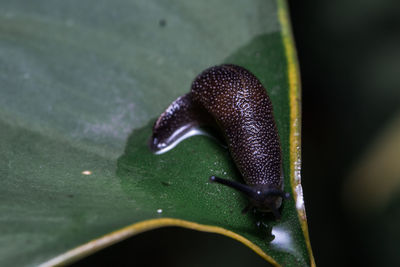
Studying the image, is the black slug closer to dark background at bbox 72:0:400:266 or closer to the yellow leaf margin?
the yellow leaf margin

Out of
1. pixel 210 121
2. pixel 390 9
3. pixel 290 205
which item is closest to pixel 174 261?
pixel 210 121

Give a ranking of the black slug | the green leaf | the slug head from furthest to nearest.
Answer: the black slug → the slug head → the green leaf

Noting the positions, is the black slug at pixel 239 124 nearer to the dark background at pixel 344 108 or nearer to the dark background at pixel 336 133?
the dark background at pixel 336 133

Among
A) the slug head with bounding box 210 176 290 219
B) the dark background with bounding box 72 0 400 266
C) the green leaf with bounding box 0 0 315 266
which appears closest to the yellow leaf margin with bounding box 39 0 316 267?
the green leaf with bounding box 0 0 315 266

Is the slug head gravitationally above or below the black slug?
below

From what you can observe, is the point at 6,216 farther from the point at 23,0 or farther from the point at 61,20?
the point at 23,0

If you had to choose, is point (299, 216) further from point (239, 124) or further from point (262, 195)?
point (239, 124)

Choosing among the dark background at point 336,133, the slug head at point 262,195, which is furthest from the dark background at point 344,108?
the slug head at point 262,195
